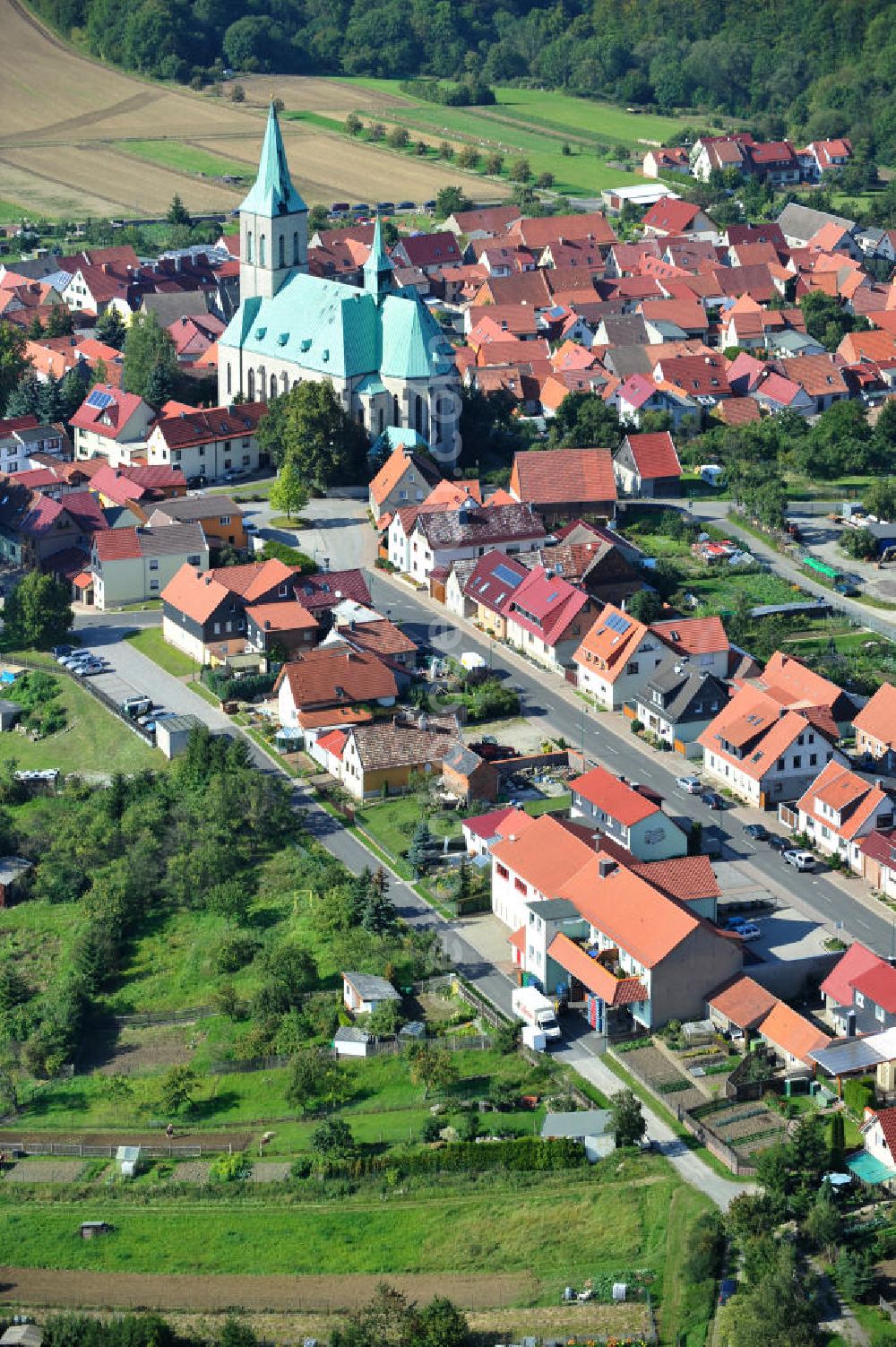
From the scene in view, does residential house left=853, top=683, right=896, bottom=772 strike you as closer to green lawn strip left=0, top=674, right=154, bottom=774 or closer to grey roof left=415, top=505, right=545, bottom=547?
grey roof left=415, top=505, right=545, bottom=547

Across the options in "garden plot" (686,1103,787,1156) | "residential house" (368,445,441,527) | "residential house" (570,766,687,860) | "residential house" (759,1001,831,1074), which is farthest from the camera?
"residential house" (368,445,441,527)

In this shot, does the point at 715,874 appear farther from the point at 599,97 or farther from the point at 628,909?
the point at 599,97

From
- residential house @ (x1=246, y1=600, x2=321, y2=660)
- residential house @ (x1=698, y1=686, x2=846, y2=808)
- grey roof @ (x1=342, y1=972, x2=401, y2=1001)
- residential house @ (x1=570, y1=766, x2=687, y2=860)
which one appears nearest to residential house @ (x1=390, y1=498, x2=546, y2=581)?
residential house @ (x1=246, y1=600, x2=321, y2=660)

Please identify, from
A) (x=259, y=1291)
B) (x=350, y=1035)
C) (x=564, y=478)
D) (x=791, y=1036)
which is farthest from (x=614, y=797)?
(x=564, y=478)

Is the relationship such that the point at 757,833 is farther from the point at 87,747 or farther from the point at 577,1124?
the point at 87,747

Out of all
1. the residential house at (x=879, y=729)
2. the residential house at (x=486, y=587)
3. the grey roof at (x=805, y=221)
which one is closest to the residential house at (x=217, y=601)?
the residential house at (x=486, y=587)

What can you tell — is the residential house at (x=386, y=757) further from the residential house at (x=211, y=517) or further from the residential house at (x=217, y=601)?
the residential house at (x=211, y=517)

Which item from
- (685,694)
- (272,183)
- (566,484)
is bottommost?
(566,484)
